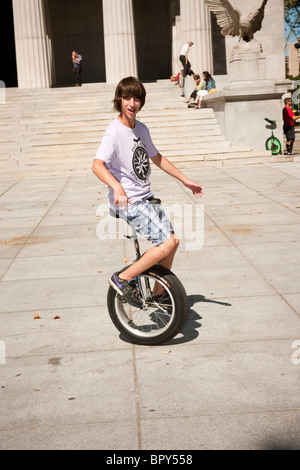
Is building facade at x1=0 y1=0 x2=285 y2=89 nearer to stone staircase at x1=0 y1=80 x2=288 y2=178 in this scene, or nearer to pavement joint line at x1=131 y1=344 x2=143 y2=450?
stone staircase at x1=0 y1=80 x2=288 y2=178

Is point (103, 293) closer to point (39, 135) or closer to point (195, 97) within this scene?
point (39, 135)

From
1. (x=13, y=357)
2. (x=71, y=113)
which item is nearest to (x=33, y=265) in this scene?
(x=13, y=357)

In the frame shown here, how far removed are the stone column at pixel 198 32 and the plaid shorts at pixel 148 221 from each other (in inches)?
1122

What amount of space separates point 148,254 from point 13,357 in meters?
1.31

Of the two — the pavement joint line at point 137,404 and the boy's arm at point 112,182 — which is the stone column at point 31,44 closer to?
the boy's arm at point 112,182

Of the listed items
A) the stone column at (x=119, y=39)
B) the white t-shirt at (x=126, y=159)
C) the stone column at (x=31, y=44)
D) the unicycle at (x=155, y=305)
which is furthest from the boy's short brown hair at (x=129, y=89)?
the stone column at (x=31, y=44)

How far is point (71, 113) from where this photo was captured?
80.9 feet

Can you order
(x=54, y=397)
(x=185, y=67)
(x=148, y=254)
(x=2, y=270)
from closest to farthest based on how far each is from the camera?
(x=54, y=397), (x=148, y=254), (x=2, y=270), (x=185, y=67)

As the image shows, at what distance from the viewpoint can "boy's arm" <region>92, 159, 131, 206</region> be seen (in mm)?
4473

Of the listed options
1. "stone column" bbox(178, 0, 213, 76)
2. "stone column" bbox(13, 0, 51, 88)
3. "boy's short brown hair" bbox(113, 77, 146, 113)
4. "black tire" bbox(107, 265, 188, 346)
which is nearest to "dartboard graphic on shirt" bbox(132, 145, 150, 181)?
"boy's short brown hair" bbox(113, 77, 146, 113)

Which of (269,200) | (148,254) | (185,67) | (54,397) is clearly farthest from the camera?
(185,67)

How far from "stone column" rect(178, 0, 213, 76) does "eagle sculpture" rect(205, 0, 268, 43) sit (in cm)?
1174

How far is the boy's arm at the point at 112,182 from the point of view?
447cm

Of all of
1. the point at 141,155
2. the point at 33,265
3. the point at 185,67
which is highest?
the point at 185,67
